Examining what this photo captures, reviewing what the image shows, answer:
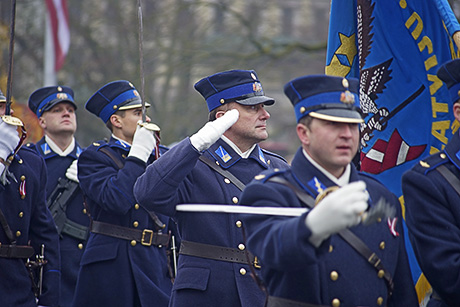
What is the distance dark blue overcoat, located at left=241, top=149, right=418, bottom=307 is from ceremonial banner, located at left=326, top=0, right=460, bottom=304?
1.58 m

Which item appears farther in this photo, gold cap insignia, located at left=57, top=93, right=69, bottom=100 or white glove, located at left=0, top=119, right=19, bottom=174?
gold cap insignia, located at left=57, top=93, right=69, bottom=100

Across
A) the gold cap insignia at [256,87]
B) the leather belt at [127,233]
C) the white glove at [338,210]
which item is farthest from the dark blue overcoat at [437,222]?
the leather belt at [127,233]

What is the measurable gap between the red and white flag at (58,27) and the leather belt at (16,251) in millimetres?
12532

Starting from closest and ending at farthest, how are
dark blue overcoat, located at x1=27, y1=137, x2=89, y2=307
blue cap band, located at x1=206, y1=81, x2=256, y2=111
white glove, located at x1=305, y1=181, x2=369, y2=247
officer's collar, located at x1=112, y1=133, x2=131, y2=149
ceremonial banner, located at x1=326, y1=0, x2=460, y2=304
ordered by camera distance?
white glove, located at x1=305, y1=181, x2=369, y2=247 → ceremonial banner, located at x1=326, y1=0, x2=460, y2=304 → blue cap band, located at x1=206, y1=81, x2=256, y2=111 → officer's collar, located at x1=112, y1=133, x2=131, y2=149 → dark blue overcoat, located at x1=27, y1=137, x2=89, y2=307

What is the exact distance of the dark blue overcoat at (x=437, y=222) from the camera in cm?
506

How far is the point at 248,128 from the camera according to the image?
6598 millimetres

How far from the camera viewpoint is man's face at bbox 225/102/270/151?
6.58m

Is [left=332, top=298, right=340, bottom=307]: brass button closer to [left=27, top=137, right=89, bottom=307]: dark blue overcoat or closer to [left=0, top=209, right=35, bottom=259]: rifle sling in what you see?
[left=0, top=209, right=35, bottom=259]: rifle sling

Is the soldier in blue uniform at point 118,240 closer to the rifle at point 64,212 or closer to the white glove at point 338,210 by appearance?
the rifle at point 64,212

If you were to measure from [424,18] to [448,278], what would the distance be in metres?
2.37

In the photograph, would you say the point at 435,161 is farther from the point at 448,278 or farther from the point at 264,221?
the point at 264,221

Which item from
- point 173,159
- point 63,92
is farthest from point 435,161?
point 63,92

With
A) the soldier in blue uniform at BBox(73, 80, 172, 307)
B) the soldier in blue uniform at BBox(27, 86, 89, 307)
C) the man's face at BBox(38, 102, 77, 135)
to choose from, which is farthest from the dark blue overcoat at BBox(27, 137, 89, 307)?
the soldier in blue uniform at BBox(73, 80, 172, 307)

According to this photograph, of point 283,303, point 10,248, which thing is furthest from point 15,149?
point 283,303
